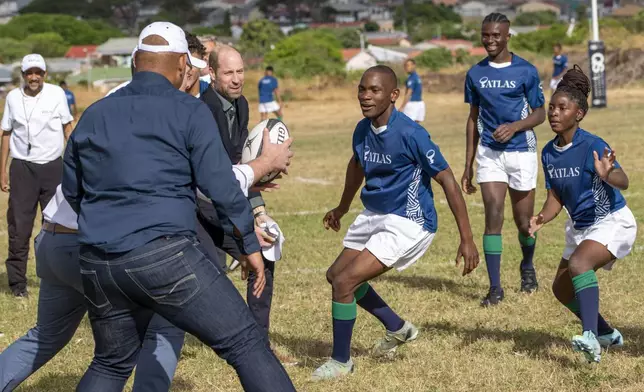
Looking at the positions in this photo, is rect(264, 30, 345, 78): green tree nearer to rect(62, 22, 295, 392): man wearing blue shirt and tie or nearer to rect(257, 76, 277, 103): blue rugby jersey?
rect(257, 76, 277, 103): blue rugby jersey

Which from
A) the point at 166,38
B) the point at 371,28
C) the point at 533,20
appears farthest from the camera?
the point at 371,28

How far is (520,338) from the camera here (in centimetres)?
795

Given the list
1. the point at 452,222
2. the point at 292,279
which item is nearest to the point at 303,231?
the point at 452,222

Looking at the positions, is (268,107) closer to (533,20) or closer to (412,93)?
(412,93)

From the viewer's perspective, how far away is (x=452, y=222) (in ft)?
44.5

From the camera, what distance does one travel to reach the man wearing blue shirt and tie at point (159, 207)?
4.77 meters

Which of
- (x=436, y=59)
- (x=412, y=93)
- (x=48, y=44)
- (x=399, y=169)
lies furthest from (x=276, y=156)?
(x=48, y=44)

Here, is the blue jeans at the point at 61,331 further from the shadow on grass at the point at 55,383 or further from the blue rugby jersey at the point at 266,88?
the blue rugby jersey at the point at 266,88

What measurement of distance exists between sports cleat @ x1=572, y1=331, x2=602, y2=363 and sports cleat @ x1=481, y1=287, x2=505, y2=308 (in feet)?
7.66

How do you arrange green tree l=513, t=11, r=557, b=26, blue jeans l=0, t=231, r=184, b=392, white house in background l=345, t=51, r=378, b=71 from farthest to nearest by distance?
1. green tree l=513, t=11, r=557, b=26
2. white house in background l=345, t=51, r=378, b=71
3. blue jeans l=0, t=231, r=184, b=392

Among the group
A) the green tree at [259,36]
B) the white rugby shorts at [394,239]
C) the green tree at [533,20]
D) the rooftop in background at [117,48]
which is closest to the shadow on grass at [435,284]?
the white rugby shorts at [394,239]

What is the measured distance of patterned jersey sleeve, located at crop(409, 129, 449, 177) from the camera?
270 inches

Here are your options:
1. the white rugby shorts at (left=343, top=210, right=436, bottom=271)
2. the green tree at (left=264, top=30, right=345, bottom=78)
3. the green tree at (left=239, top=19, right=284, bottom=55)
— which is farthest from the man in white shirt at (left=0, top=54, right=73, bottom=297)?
the green tree at (left=239, top=19, right=284, bottom=55)

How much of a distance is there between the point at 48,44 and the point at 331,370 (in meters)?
130
